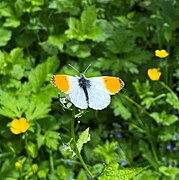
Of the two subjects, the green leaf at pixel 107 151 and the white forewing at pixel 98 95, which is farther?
the green leaf at pixel 107 151

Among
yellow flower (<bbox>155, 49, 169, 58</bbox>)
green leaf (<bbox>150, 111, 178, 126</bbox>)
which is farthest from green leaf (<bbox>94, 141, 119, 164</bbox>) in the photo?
yellow flower (<bbox>155, 49, 169, 58</bbox>)

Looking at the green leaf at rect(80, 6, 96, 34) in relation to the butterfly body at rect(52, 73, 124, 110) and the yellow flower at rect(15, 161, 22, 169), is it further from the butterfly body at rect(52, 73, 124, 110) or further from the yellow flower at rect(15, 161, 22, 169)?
the butterfly body at rect(52, 73, 124, 110)

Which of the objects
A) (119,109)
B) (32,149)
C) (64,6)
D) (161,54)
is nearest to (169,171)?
(119,109)

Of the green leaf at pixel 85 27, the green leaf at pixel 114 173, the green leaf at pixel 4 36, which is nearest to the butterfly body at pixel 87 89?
the green leaf at pixel 114 173

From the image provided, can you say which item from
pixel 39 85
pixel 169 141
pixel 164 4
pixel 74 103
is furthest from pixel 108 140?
pixel 74 103

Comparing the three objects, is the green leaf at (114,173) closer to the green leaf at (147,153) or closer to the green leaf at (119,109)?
the green leaf at (147,153)

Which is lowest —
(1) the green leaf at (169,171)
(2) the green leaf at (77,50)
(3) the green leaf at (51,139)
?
(1) the green leaf at (169,171)

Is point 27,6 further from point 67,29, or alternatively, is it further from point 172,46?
point 172,46
